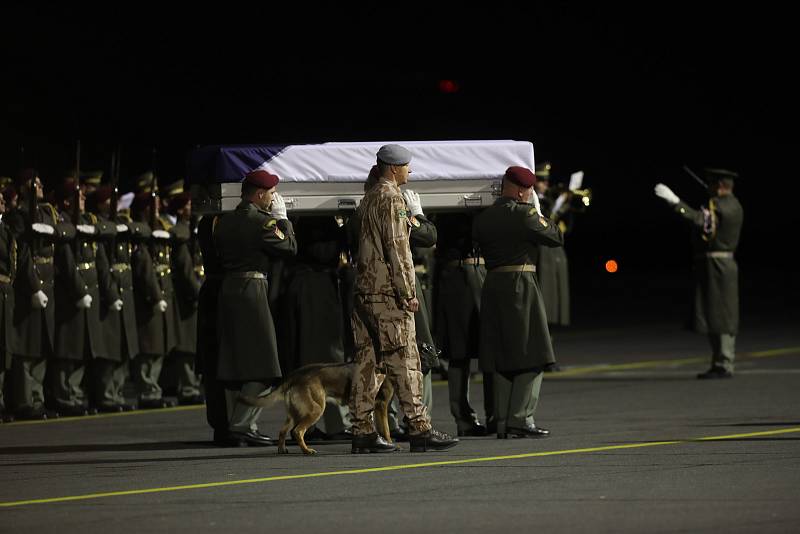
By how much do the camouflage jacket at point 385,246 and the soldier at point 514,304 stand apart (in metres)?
1.30

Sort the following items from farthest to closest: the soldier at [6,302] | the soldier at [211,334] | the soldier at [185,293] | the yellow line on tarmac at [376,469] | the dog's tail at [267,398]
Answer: the soldier at [185,293] → the soldier at [6,302] → the soldier at [211,334] → the dog's tail at [267,398] → the yellow line on tarmac at [376,469]

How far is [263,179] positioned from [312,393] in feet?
4.82

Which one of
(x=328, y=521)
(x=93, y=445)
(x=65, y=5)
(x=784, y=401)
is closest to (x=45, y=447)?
(x=93, y=445)

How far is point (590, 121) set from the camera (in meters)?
37.7

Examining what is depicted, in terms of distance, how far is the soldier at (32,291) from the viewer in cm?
1516

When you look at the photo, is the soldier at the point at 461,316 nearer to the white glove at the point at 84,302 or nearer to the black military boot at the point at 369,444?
the black military boot at the point at 369,444

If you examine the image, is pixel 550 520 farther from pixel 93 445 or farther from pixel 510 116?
pixel 510 116

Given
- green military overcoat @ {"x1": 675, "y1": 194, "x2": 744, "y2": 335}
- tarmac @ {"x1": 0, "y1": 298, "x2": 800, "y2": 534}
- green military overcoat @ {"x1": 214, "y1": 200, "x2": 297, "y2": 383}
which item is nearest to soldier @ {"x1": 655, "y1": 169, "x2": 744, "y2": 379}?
green military overcoat @ {"x1": 675, "y1": 194, "x2": 744, "y2": 335}

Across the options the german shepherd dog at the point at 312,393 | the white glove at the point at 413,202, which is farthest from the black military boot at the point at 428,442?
the white glove at the point at 413,202

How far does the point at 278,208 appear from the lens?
1232cm

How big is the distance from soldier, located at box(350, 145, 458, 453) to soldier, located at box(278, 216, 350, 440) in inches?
51.6

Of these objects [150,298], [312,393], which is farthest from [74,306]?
[312,393]

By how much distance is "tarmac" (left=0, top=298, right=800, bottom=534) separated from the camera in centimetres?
858

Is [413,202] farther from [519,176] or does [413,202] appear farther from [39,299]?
[39,299]
